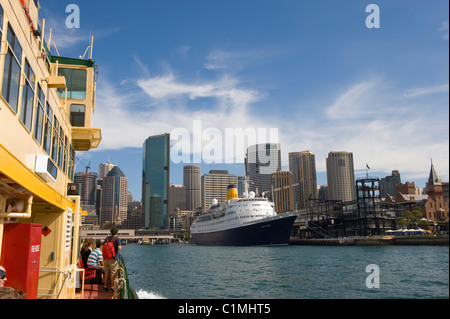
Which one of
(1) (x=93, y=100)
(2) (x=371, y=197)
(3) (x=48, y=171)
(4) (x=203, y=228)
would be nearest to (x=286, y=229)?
(4) (x=203, y=228)

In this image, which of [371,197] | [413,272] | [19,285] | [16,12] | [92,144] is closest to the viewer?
[16,12]

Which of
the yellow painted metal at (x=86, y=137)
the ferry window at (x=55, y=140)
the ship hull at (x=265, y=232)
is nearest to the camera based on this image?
the ferry window at (x=55, y=140)

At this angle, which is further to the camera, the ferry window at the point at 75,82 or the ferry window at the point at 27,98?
the ferry window at the point at 75,82

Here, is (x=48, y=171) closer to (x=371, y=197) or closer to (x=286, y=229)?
(x=286, y=229)

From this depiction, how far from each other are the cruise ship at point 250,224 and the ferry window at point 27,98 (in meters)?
71.8

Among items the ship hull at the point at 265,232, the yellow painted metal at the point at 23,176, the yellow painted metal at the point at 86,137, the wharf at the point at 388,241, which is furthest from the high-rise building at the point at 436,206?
the yellow painted metal at the point at 23,176

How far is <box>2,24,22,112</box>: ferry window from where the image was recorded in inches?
206

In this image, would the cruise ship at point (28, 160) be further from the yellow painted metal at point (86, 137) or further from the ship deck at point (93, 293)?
the yellow painted metal at point (86, 137)

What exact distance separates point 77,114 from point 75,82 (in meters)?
1.65

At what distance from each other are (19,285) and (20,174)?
2.52 meters

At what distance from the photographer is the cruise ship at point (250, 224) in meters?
76.6

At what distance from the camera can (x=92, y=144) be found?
1462 centimetres

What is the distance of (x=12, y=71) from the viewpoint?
18.2 feet

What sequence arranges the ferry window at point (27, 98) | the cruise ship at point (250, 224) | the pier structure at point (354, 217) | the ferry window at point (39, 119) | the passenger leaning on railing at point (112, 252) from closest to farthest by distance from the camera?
the ferry window at point (27, 98) → the ferry window at point (39, 119) → the passenger leaning on railing at point (112, 252) → the cruise ship at point (250, 224) → the pier structure at point (354, 217)
